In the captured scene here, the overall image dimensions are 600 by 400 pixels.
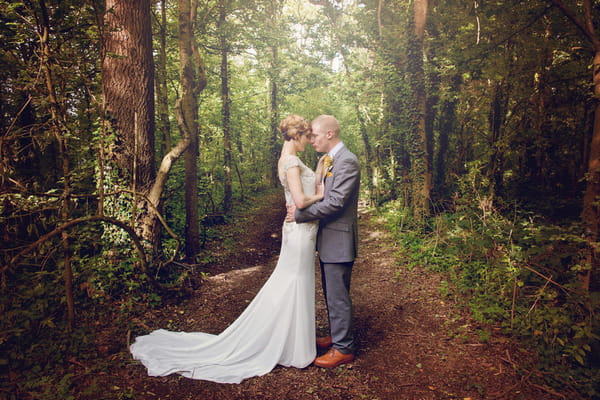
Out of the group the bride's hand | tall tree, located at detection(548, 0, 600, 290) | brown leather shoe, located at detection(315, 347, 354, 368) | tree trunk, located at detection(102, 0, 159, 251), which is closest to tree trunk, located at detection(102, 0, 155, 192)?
tree trunk, located at detection(102, 0, 159, 251)

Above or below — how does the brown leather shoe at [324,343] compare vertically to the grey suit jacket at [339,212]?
below

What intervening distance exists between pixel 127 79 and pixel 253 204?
965cm

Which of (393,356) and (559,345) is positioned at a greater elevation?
(559,345)

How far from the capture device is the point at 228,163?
12.0m

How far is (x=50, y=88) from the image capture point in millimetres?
3432

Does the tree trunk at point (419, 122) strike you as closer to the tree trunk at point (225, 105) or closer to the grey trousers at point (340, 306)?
the grey trousers at point (340, 306)

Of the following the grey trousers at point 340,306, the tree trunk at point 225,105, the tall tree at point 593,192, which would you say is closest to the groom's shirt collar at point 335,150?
the grey trousers at point 340,306

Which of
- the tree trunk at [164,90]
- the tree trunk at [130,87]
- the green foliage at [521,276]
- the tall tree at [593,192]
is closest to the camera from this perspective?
the green foliage at [521,276]

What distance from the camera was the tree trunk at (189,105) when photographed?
6.82m

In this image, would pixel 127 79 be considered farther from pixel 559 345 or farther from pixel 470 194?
pixel 470 194

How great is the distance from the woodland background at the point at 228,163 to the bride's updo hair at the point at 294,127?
1.88m

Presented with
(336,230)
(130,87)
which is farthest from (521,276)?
(130,87)

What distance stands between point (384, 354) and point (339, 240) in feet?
4.93

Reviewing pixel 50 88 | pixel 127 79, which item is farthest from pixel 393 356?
pixel 127 79
